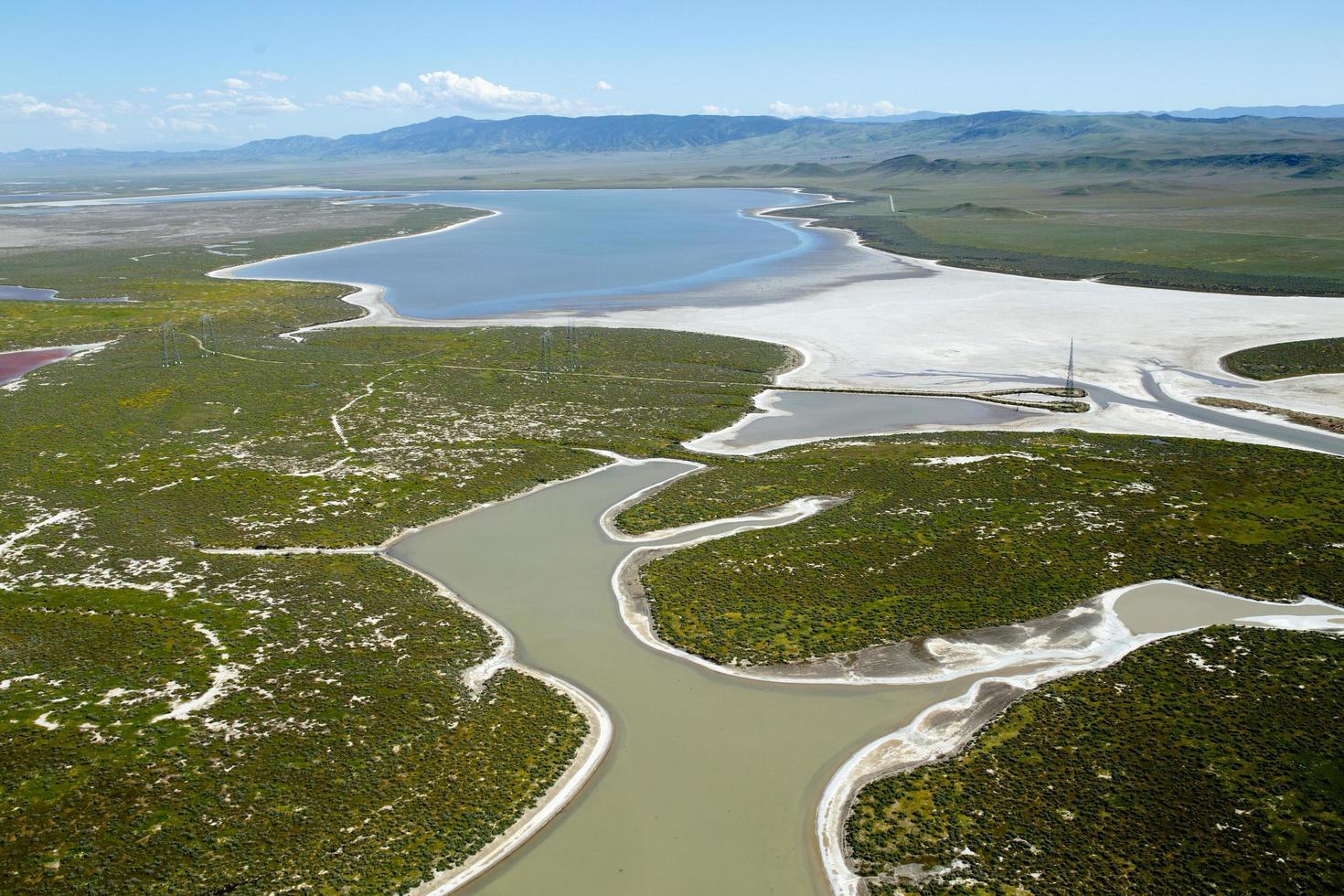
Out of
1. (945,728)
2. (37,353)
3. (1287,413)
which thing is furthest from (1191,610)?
(37,353)

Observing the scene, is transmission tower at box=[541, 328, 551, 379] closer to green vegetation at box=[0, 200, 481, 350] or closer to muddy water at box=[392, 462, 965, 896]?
green vegetation at box=[0, 200, 481, 350]

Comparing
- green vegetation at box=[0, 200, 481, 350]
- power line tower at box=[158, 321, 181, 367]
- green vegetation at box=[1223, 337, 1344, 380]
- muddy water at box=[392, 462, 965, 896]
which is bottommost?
muddy water at box=[392, 462, 965, 896]

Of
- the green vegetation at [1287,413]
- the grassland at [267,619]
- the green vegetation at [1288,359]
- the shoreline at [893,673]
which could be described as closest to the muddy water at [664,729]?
the shoreline at [893,673]

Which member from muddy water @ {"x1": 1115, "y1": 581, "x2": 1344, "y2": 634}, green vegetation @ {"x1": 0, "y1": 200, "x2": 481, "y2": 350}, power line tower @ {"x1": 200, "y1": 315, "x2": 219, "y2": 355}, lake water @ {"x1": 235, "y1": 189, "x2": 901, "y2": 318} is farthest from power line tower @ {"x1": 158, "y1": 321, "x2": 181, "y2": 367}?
muddy water @ {"x1": 1115, "y1": 581, "x2": 1344, "y2": 634}

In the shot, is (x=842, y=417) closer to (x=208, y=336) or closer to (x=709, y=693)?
(x=709, y=693)

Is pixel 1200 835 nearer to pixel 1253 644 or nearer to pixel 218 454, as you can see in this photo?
pixel 1253 644

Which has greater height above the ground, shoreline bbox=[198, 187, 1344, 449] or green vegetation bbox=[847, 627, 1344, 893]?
shoreline bbox=[198, 187, 1344, 449]

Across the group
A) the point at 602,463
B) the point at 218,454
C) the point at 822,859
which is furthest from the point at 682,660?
the point at 218,454
